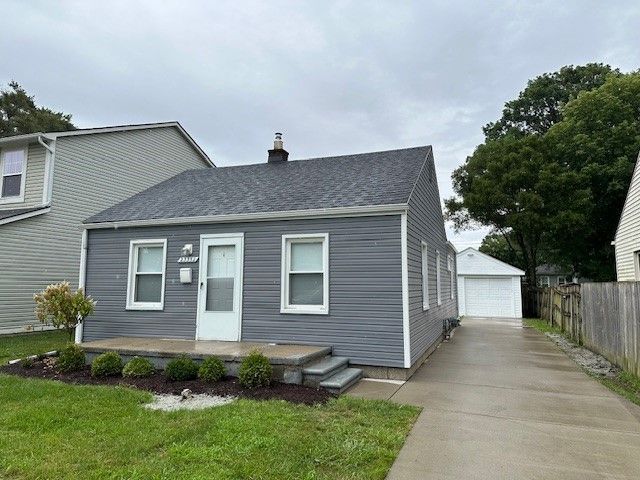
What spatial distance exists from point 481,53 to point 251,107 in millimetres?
8115

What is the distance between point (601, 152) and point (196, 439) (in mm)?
26913

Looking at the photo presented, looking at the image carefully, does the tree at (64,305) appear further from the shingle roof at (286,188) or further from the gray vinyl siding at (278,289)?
the shingle roof at (286,188)

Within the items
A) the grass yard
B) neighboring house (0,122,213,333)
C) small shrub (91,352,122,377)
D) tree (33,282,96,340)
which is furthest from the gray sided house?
neighboring house (0,122,213,333)

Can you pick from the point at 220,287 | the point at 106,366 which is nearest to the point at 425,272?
the point at 220,287

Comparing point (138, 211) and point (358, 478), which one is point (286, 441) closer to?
point (358, 478)

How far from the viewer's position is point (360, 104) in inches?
569

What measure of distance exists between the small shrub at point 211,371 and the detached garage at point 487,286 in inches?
696

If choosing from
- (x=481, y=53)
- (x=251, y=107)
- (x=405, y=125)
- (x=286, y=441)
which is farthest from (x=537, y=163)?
(x=286, y=441)

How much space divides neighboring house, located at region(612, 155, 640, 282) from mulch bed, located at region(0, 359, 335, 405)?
12482 mm

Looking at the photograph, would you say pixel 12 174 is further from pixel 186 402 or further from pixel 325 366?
pixel 325 366

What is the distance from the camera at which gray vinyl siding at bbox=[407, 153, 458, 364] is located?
724 centimetres

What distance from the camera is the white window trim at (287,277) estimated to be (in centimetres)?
714

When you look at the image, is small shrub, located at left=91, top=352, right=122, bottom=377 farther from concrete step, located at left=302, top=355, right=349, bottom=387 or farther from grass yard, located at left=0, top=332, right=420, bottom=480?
concrete step, located at left=302, top=355, right=349, bottom=387

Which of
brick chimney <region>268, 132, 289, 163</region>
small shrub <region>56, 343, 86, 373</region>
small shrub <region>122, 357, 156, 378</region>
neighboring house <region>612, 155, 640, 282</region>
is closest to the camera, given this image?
small shrub <region>122, 357, 156, 378</region>
